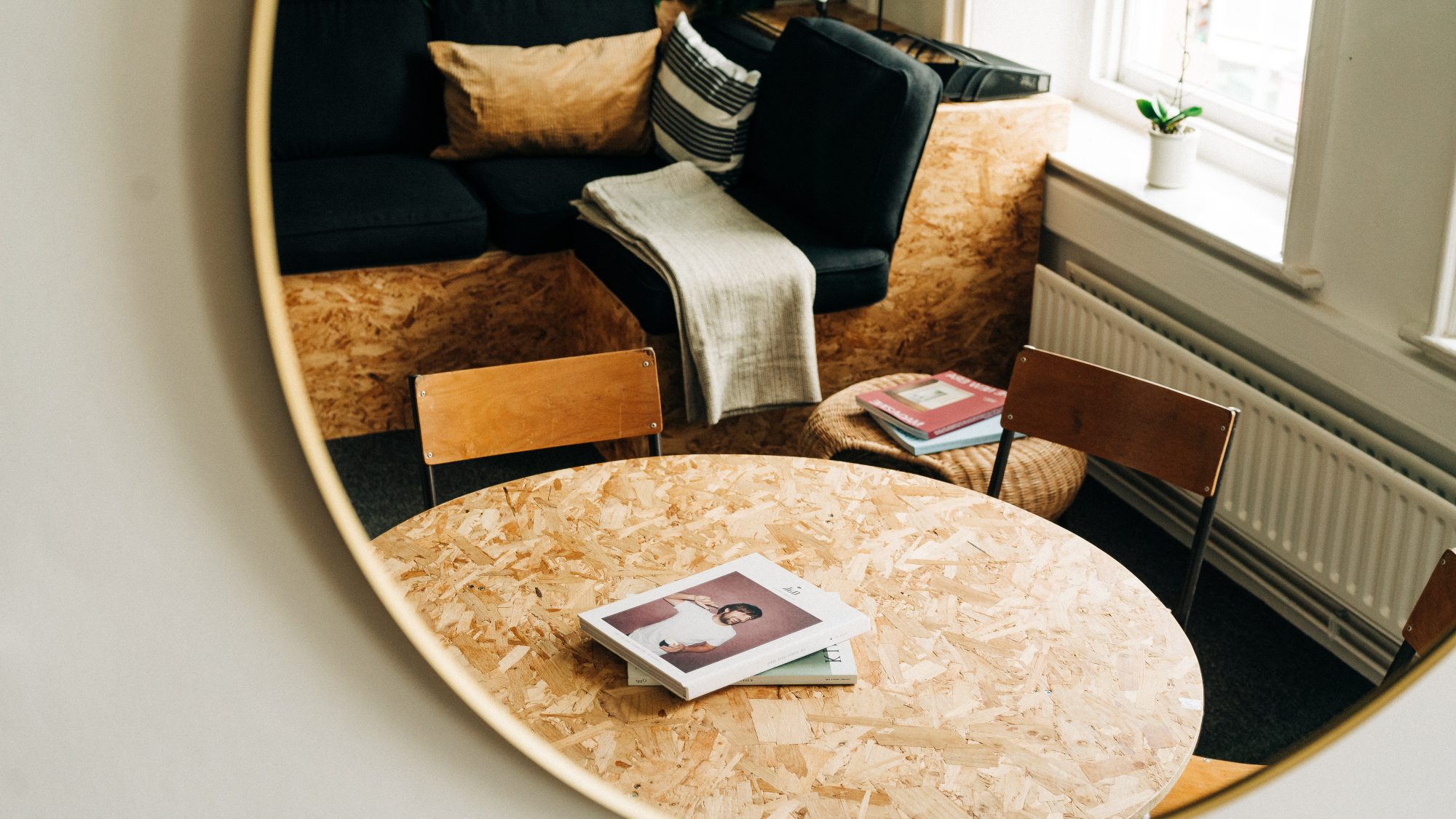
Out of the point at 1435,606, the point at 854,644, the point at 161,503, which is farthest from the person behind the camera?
the point at 854,644

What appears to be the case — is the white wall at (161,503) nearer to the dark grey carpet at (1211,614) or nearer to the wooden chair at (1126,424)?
the dark grey carpet at (1211,614)

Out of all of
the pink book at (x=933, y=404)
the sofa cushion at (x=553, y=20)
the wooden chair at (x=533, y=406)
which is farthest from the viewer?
the sofa cushion at (x=553, y=20)

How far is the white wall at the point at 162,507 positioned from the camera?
1.10 feet

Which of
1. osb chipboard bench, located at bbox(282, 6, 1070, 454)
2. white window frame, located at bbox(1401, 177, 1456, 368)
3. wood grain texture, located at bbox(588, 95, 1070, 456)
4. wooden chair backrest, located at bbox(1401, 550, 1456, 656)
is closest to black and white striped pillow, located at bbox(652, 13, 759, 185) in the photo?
osb chipboard bench, located at bbox(282, 6, 1070, 454)

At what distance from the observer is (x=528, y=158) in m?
1.39

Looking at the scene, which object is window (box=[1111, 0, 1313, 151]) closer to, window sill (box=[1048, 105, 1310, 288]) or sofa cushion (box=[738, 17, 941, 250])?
window sill (box=[1048, 105, 1310, 288])

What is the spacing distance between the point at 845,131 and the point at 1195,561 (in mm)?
742

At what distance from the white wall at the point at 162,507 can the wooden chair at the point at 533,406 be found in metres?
0.46

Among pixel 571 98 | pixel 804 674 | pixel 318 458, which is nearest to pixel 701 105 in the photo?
pixel 571 98

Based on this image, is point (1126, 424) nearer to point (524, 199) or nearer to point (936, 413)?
point (936, 413)

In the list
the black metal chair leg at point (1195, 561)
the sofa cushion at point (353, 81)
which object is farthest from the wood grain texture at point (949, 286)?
the black metal chair leg at point (1195, 561)

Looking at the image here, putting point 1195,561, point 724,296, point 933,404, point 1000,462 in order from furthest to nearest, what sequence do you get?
point 724,296
point 933,404
point 1000,462
point 1195,561

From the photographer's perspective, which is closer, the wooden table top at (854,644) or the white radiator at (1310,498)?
the wooden table top at (854,644)

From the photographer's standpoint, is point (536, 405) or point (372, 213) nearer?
point (372, 213)
